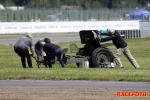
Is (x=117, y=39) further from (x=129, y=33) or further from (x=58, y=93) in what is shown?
(x=129, y=33)

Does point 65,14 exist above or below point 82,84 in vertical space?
below

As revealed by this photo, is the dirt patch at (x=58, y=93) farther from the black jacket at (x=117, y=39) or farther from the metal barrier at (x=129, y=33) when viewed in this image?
the metal barrier at (x=129, y=33)

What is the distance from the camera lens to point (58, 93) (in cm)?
735

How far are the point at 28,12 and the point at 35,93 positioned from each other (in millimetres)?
42263

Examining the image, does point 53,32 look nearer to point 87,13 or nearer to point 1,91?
point 87,13

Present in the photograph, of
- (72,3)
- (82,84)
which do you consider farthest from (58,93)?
(72,3)

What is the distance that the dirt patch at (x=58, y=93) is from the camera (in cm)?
688

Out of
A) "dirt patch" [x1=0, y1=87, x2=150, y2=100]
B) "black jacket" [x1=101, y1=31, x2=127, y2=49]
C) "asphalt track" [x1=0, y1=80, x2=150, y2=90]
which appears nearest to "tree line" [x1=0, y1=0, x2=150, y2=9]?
"black jacket" [x1=101, y1=31, x2=127, y2=49]

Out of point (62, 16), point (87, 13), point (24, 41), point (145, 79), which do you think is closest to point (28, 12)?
point (62, 16)

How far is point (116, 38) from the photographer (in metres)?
11.6

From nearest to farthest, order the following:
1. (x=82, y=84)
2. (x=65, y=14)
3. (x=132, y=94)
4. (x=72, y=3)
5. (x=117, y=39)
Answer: (x=132, y=94) → (x=82, y=84) → (x=117, y=39) → (x=65, y=14) → (x=72, y=3)

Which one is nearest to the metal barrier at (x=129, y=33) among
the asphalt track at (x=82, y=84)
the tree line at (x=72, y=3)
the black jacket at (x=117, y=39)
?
the black jacket at (x=117, y=39)

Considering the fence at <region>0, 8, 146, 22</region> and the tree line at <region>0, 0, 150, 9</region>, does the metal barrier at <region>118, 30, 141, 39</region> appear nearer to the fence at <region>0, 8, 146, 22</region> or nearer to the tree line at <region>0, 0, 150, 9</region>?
the fence at <region>0, 8, 146, 22</region>

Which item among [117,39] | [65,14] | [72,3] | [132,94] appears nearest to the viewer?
[132,94]
